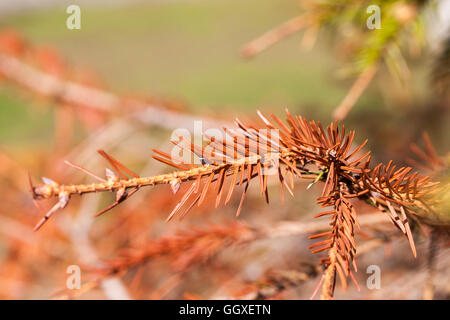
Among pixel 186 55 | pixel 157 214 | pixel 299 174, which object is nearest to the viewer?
pixel 299 174

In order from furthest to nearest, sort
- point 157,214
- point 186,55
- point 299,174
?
point 186,55, point 157,214, point 299,174

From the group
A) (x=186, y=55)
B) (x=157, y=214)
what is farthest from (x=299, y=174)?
(x=186, y=55)

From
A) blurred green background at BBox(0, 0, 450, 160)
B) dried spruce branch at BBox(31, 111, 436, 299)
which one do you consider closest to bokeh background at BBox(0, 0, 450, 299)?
dried spruce branch at BBox(31, 111, 436, 299)

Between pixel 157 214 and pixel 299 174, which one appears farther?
pixel 157 214

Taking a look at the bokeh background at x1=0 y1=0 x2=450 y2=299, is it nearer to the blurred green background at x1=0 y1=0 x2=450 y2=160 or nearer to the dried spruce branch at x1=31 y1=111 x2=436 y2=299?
the dried spruce branch at x1=31 y1=111 x2=436 y2=299

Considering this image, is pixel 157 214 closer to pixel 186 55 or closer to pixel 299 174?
pixel 299 174

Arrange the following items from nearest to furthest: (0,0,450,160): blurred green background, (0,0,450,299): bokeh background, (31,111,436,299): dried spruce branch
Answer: (31,111,436,299): dried spruce branch
(0,0,450,299): bokeh background
(0,0,450,160): blurred green background

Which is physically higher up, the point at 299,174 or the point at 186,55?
the point at 186,55

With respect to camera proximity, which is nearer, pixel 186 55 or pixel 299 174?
pixel 299 174

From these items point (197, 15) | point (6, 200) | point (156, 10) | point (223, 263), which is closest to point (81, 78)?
point (6, 200)

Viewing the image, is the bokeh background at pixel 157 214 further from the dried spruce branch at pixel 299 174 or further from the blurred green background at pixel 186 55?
the blurred green background at pixel 186 55
